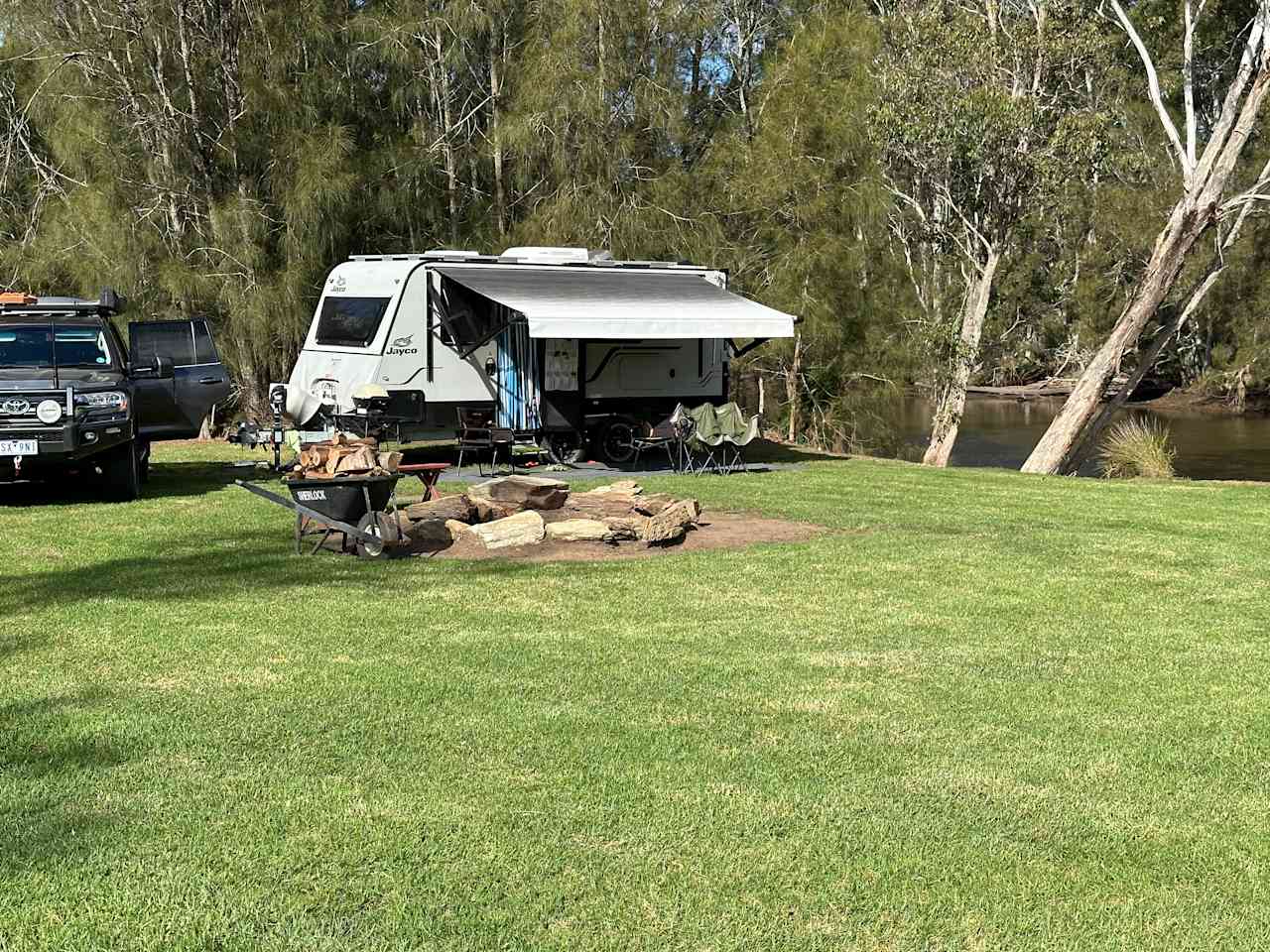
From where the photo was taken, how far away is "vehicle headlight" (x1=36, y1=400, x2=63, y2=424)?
10508 millimetres

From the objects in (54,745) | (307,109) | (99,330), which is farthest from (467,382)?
(54,745)

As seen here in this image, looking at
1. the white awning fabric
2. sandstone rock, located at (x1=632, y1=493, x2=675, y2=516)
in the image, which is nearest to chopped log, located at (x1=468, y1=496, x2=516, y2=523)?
sandstone rock, located at (x1=632, y1=493, x2=675, y2=516)

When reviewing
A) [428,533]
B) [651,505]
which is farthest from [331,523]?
[651,505]

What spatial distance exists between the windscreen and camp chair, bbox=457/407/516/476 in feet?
13.3

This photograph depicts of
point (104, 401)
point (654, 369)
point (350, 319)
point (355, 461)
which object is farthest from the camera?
point (654, 369)

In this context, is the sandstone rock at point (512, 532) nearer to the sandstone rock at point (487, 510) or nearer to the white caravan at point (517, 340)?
the sandstone rock at point (487, 510)

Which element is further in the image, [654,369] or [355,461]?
[654,369]

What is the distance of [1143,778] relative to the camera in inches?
179

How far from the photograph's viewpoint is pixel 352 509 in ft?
28.7

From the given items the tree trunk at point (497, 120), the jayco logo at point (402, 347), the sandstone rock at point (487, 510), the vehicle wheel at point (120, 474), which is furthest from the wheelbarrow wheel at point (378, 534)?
the tree trunk at point (497, 120)

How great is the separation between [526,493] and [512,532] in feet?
3.04

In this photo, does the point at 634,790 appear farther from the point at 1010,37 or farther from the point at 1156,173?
the point at 1156,173

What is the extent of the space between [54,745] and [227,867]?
4.36 ft

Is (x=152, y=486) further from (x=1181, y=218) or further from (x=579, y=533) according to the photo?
(x=1181, y=218)
